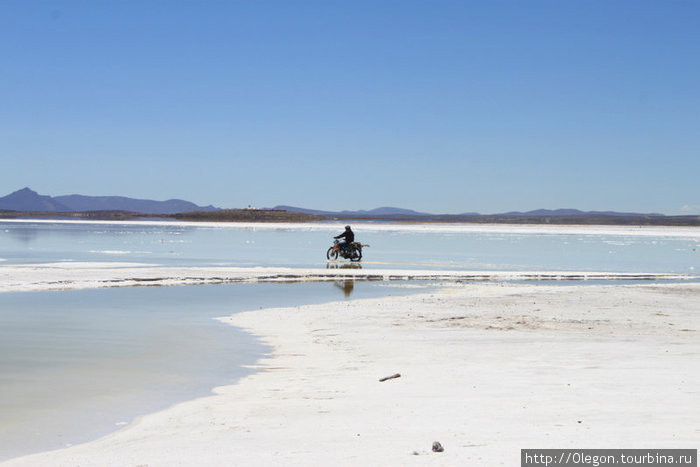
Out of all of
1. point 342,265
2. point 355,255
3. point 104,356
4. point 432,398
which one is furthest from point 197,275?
point 432,398

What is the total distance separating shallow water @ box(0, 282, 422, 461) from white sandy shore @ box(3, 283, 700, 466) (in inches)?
21.8

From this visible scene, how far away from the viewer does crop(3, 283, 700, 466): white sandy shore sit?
677 cm

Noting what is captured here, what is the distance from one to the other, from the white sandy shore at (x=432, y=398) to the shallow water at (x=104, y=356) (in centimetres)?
55

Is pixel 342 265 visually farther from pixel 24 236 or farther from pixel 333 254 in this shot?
pixel 24 236

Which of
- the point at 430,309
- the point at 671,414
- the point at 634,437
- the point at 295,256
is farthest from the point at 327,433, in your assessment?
the point at 295,256

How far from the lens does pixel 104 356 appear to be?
12.3 m

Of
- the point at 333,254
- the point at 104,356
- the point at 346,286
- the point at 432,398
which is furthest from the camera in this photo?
the point at 333,254

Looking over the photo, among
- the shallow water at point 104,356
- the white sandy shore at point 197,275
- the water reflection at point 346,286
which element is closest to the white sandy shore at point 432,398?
the shallow water at point 104,356

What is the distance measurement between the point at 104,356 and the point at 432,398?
596 cm

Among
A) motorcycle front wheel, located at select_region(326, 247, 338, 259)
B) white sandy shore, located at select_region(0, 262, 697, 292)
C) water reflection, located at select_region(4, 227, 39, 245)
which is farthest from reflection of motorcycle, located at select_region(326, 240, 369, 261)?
water reflection, located at select_region(4, 227, 39, 245)

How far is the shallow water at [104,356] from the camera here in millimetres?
8539

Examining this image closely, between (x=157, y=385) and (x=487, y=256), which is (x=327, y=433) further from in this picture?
(x=487, y=256)

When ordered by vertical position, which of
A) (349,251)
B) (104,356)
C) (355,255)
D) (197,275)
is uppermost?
(349,251)

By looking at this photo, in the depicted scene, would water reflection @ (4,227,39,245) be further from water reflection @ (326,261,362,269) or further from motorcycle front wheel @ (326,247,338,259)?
water reflection @ (326,261,362,269)
